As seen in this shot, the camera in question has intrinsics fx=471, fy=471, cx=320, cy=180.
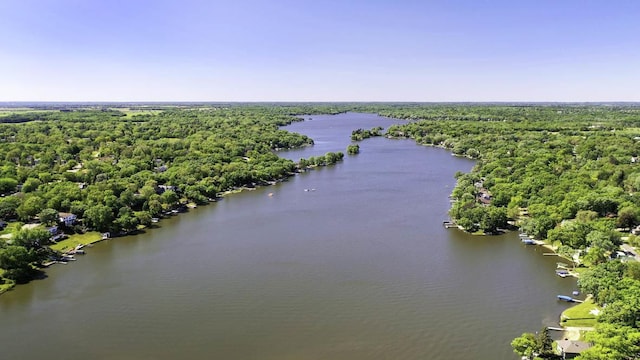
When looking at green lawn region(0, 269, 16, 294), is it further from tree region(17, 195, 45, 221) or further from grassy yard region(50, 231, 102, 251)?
tree region(17, 195, 45, 221)

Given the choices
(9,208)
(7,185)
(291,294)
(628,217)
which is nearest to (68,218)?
(9,208)

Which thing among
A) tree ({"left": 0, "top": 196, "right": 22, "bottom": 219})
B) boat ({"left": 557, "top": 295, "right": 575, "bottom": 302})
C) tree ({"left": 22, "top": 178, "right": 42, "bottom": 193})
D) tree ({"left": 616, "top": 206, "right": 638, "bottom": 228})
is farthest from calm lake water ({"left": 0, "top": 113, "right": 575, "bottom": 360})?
tree ({"left": 22, "top": 178, "right": 42, "bottom": 193})

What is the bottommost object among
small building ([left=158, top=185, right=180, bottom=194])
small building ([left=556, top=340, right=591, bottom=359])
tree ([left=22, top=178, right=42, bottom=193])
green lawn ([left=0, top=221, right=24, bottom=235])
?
small building ([left=556, top=340, right=591, bottom=359])

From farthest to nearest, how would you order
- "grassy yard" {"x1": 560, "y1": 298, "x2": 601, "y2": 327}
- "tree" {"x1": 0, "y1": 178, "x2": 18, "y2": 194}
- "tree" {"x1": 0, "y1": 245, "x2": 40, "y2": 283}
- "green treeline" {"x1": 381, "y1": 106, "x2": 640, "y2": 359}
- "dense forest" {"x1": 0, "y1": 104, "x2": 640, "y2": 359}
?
"tree" {"x1": 0, "y1": 178, "x2": 18, "y2": 194}, "tree" {"x1": 0, "y1": 245, "x2": 40, "y2": 283}, "dense forest" {"x1": 0, "y1": 104, "x2": 640, "y2": 359}, "grassy yard" {"x1": 560, "y1": 298, "x2": 601, "y2": 327}, "green treeline" {"x1": 381, "y1": 106, "x2": 640, "y2": 359}

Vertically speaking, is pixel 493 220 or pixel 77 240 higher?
pixel 493 220

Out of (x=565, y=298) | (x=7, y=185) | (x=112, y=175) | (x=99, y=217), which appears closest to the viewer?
(x=565, y=298)

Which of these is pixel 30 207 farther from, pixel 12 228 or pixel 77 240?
pixel 77 240
